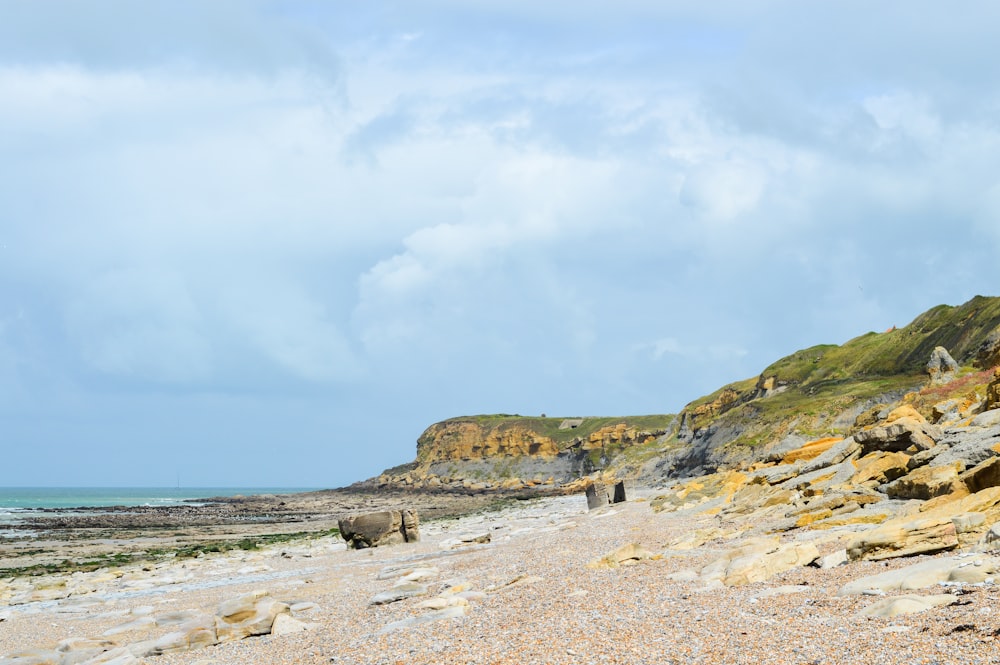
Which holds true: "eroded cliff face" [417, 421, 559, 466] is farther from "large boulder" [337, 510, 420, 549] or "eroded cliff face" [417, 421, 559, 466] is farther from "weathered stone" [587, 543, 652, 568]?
"weathered stone" [587, 543, 652, 568]

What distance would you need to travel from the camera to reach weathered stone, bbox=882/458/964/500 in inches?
642

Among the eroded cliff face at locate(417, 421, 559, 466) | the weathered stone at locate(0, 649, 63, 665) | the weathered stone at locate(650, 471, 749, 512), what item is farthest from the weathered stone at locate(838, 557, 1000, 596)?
the eroded cliff face at locate(417, 421, 559, 466)

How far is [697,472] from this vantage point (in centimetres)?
7250

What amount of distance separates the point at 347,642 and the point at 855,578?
7887 mm

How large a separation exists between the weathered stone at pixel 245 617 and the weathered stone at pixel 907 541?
10.6 m

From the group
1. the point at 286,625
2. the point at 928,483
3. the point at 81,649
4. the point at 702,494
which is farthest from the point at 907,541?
the point at 702,494

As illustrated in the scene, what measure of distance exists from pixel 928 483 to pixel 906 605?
9419mm

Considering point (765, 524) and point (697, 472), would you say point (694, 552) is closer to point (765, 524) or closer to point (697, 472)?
point (765, 524)

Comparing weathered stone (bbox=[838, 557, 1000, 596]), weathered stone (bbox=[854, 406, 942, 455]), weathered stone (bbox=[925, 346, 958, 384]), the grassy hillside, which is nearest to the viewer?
weathered stone (bbox=[838, 557, 1000, 596])

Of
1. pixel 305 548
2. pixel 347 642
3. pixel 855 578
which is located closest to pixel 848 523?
pixel 855 578

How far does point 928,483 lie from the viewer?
1702cm

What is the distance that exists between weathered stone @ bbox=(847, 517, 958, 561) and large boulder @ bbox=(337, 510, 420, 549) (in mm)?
24117

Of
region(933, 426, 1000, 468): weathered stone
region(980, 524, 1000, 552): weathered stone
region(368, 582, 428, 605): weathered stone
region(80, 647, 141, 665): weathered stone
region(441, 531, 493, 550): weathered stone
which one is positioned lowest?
region(441, 531, 493, 550): weathered stone

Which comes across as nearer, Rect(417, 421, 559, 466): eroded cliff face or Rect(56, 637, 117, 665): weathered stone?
Rect(56, 637, 117, 665): weathered stone
